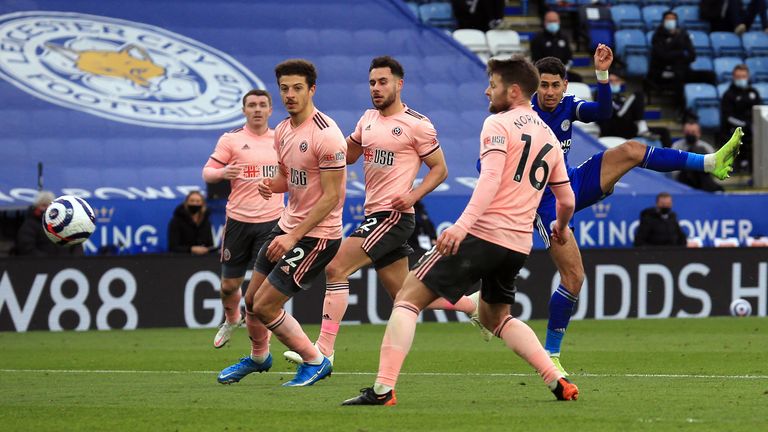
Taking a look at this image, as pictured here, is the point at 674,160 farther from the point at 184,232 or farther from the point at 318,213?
the point at 184,232

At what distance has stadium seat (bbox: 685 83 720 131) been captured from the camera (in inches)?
986

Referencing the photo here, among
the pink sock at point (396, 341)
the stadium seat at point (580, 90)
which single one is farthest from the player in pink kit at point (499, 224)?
the stadium seat at point (580, 90)

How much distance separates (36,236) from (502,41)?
9930mm

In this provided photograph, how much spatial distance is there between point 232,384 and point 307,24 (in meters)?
14.0

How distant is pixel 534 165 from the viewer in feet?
26.9

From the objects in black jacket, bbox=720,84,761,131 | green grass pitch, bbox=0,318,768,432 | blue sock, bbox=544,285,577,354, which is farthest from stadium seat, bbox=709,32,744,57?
blue sock, bbox=544,285,577,354

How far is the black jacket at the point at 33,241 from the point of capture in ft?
58.3

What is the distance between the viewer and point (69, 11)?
75.3 ft

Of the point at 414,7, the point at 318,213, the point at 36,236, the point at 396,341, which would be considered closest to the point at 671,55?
the point at 414,7

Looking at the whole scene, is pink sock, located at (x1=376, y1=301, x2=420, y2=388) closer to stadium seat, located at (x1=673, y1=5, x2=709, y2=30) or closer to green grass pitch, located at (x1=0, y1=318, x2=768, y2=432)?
green grass pitch, located at (x1=0, y1=318, x2=768, y2=432)

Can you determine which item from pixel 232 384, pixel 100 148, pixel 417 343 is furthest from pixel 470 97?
pixel 232 384

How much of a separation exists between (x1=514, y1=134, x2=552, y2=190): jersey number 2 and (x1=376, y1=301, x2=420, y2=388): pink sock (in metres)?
0.99

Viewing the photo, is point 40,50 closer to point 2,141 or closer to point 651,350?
point 2,141

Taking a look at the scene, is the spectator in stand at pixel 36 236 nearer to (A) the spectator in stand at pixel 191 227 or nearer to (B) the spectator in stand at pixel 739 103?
(A) the spectator in stand at pixel 191 227
